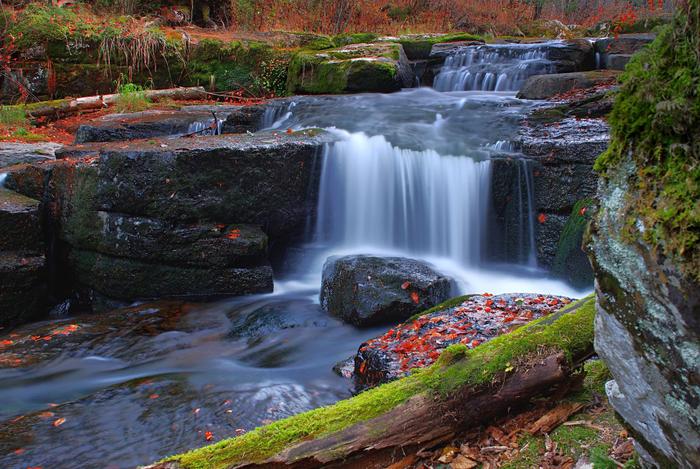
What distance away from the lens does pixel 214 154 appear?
730 centimetres

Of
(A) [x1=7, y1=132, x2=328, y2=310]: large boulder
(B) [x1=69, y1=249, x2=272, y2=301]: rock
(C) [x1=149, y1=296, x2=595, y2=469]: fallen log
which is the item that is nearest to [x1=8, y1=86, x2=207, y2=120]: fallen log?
(A) [x1=7, y1=132, x2=328, y2=310]: large boulder

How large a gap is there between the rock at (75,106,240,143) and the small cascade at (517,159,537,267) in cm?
599

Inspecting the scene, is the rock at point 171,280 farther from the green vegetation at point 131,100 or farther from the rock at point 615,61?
the rock at point 615,61

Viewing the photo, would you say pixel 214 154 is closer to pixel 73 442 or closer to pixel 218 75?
pixel 73 442

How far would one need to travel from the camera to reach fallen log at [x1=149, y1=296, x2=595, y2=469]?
2471 millimetres

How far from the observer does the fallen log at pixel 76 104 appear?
11.7m

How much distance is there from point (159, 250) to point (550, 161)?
5.62m

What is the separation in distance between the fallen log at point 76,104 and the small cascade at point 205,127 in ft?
10.4

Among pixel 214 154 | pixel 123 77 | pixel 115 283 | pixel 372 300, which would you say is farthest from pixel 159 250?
pixel 123 77

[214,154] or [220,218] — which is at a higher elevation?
[214,154]

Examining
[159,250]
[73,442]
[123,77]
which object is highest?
[123,77]

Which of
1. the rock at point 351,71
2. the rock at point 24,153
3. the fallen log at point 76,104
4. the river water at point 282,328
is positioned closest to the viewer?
the river water at point 282,328

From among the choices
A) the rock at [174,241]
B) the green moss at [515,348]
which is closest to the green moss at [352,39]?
the rock at [174,241]

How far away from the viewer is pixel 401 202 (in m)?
8.38
